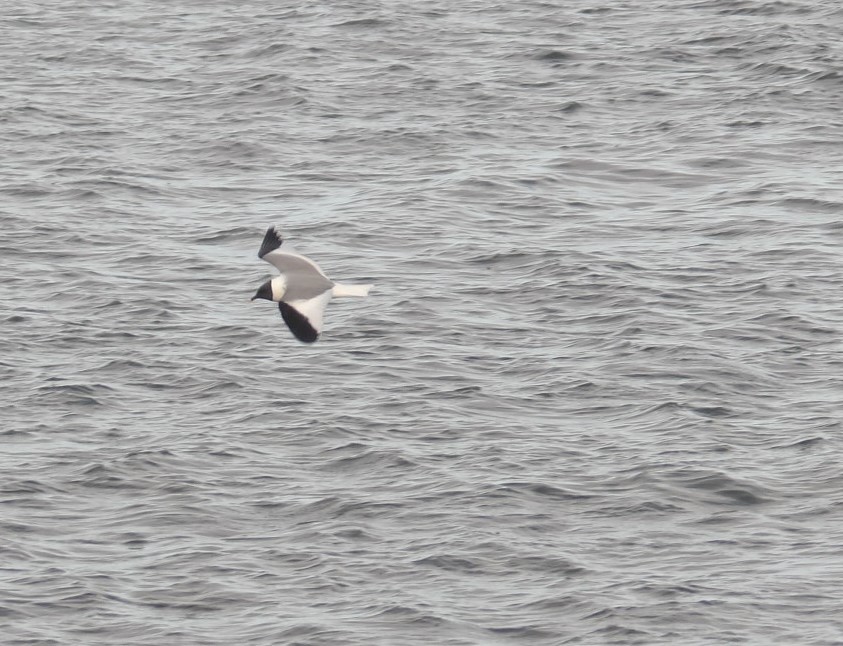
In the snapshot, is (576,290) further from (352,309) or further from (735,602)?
(735,602)

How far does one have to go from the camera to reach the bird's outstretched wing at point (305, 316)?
2080cm

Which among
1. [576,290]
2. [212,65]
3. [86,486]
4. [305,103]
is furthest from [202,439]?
[212,65]

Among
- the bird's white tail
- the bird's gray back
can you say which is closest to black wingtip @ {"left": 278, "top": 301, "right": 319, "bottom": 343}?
the bird's gray back

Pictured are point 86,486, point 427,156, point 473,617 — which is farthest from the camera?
point 427,156

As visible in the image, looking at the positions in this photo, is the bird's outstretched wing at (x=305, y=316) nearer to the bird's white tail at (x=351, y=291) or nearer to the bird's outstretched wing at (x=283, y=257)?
the bird's white tail at (x=351, y=291)

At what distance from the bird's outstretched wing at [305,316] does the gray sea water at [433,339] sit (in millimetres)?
4760

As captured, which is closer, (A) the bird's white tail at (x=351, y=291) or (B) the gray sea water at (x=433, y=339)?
(A) the bird's white tail at (x=351, y=291)

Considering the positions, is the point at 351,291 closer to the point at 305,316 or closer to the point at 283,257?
the point at 305,316

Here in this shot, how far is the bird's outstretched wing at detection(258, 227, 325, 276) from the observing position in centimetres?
2193

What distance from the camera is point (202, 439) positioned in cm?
2917

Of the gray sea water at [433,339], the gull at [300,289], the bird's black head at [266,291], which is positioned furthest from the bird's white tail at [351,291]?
the gray sea water at [433,339]

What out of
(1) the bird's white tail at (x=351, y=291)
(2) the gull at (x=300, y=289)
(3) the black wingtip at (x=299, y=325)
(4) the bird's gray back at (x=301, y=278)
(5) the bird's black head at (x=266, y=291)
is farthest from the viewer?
(5) the bird's black head at (x=266, y=291)

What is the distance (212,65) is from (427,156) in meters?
8.98

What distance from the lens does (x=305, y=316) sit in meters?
21.2
